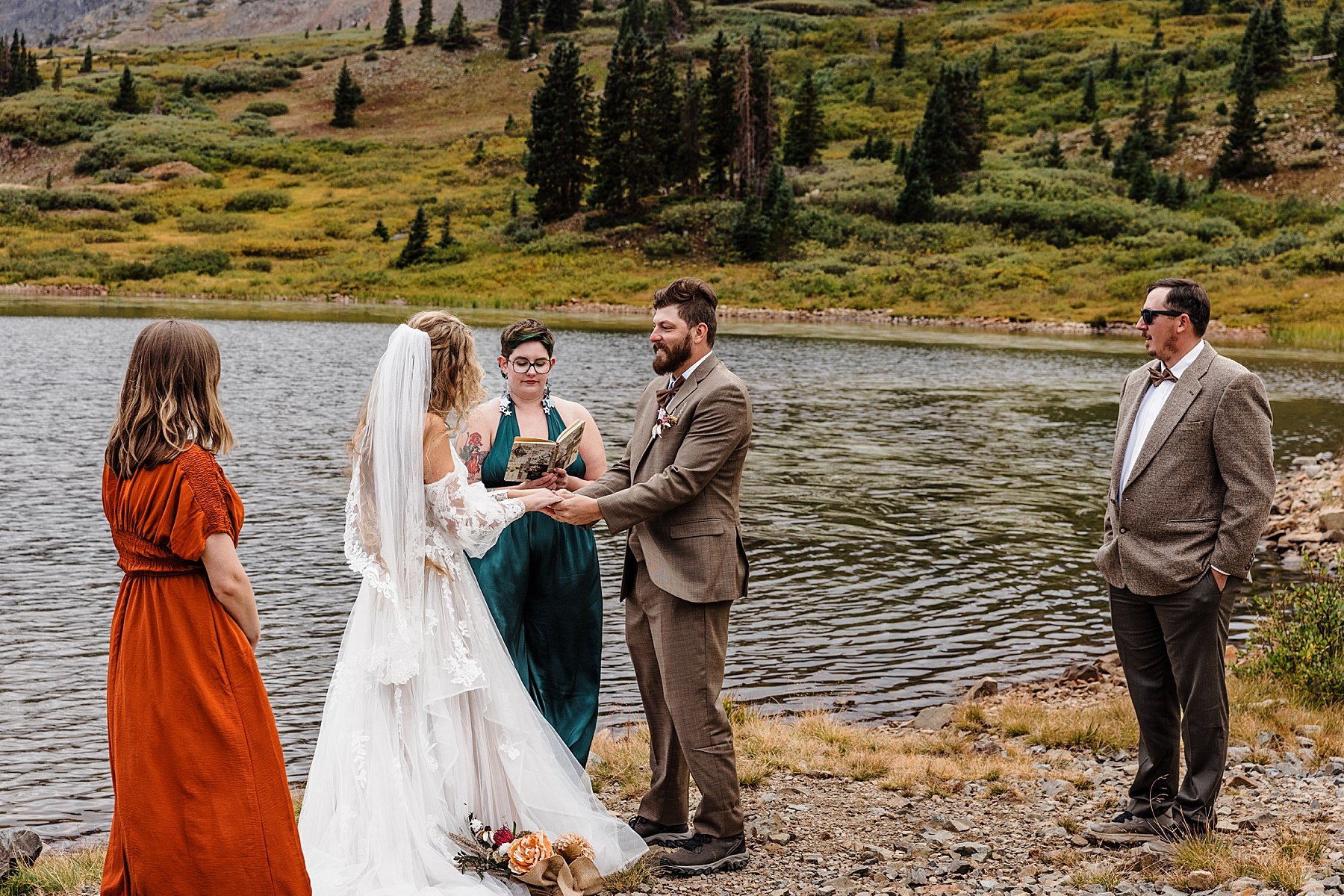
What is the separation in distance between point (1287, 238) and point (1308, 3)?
298 ft

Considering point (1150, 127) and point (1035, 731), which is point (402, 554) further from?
point (1150, 127)

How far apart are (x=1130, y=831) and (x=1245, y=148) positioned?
84085 mm

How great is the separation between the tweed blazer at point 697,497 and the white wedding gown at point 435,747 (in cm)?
70

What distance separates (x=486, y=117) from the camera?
120938mm

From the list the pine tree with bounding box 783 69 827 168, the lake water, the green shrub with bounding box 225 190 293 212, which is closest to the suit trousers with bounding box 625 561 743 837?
the lake water

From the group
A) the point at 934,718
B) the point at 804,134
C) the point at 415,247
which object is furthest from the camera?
the point at 804,134

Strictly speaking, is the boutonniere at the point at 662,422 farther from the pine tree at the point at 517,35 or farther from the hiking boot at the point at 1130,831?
the pine tree at the point at 517,35

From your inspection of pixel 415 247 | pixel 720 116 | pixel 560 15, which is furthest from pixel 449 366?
pixel 560 15

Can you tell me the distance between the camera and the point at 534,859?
17.9 feet

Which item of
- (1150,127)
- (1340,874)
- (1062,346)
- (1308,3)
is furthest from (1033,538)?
(1308,3)

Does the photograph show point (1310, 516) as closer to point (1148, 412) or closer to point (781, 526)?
point (781, 526)

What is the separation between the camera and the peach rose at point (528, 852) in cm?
544

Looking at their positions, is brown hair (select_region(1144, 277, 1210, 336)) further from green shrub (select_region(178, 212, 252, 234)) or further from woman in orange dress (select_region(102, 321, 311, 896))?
green shrub (select_region(178, 212, 252, 234))

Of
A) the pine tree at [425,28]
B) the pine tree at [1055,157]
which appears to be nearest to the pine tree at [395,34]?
the pine tree at [425,28]
